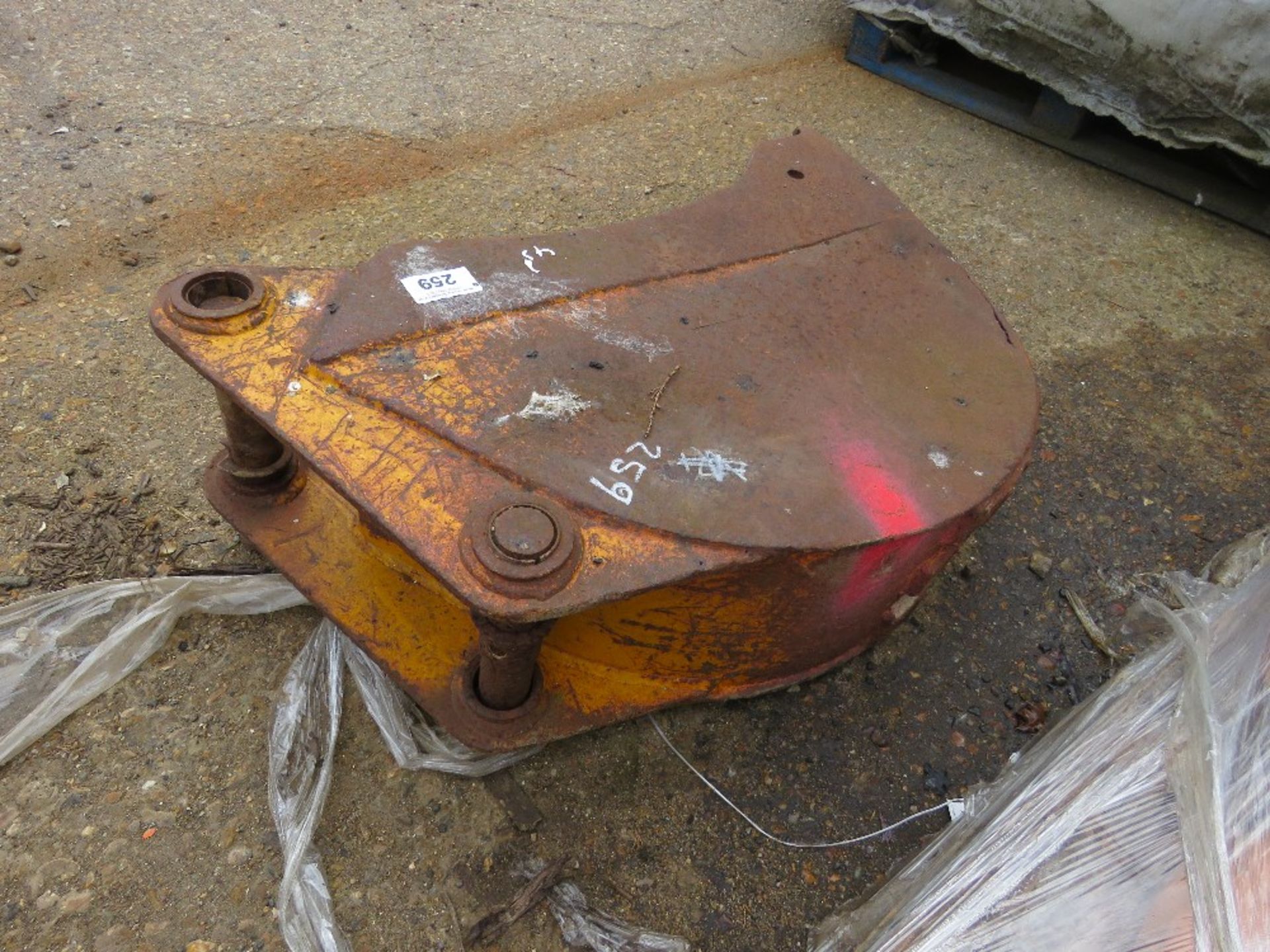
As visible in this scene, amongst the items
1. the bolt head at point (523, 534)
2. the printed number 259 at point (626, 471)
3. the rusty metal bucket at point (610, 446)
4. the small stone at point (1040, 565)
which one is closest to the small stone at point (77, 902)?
the rusty metal bucket at point (610, 446)

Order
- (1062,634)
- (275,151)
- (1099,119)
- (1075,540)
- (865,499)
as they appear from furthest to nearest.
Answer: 1. (1099,119)
2. (275,151)
3. (1075,540)
4. (1062,634)
5. (865,499)

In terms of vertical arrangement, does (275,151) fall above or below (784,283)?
below

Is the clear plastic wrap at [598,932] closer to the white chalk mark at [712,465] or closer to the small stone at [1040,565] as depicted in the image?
the white chalk mark at [712,465]

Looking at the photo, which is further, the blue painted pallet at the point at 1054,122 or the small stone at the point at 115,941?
the blue painted pallet at the point at 1054,122

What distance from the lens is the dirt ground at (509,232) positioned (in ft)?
4.75

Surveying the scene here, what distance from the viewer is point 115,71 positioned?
280 cm

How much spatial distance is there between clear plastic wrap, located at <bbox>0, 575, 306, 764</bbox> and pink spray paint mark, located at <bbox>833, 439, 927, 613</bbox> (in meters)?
1.00

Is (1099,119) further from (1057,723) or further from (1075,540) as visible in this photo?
(1057,723)

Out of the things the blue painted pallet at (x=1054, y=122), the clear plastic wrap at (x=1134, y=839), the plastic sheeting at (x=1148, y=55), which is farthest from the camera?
the blue painted pallet at (x=1054, y=122)

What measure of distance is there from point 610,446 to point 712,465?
15 cm

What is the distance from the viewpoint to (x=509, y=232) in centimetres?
250

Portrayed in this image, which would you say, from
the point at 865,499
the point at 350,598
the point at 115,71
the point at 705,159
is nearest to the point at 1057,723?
the point at 865,499

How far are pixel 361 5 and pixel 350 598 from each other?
8.83 feet

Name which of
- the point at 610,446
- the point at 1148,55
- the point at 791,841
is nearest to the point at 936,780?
the point at 791,841
